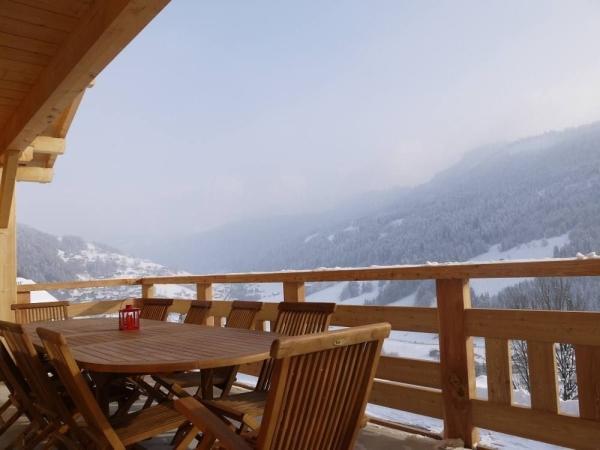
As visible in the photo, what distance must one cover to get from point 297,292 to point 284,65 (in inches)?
1535

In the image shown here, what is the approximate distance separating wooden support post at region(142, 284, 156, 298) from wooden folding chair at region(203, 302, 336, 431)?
3541 millimetres

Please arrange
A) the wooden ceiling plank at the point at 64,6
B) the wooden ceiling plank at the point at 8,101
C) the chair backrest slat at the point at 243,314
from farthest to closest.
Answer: the wooden ceiling plank at the point at 8,101, the chair backrest slat at the point at 243,314, the wooden ceiling plank at the point at 64,6

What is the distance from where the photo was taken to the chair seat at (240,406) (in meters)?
2.12

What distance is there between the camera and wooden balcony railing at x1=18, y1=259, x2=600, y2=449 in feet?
7.76

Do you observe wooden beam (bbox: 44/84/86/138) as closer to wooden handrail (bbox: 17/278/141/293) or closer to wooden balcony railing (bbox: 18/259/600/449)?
wooden handrail (bbox: 17/278/141/293)

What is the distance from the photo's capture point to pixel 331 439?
1529mm

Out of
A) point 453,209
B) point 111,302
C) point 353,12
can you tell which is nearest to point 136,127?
point 353,12

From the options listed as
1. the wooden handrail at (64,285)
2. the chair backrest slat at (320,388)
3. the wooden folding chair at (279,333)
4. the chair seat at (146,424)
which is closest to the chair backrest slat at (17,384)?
the chair seat at (146,424)

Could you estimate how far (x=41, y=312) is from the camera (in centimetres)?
474

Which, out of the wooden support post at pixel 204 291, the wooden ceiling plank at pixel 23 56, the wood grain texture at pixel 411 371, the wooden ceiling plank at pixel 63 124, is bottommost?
the wood grain texture at pixel 411 371

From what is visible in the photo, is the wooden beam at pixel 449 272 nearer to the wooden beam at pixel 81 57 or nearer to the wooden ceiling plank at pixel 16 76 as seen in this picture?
the wooden beam at pixel 81 57

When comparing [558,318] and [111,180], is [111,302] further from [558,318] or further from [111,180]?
[111,180]

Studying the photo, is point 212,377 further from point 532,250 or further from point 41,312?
point 532,250

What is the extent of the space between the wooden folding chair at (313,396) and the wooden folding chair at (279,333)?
593 millimetres
